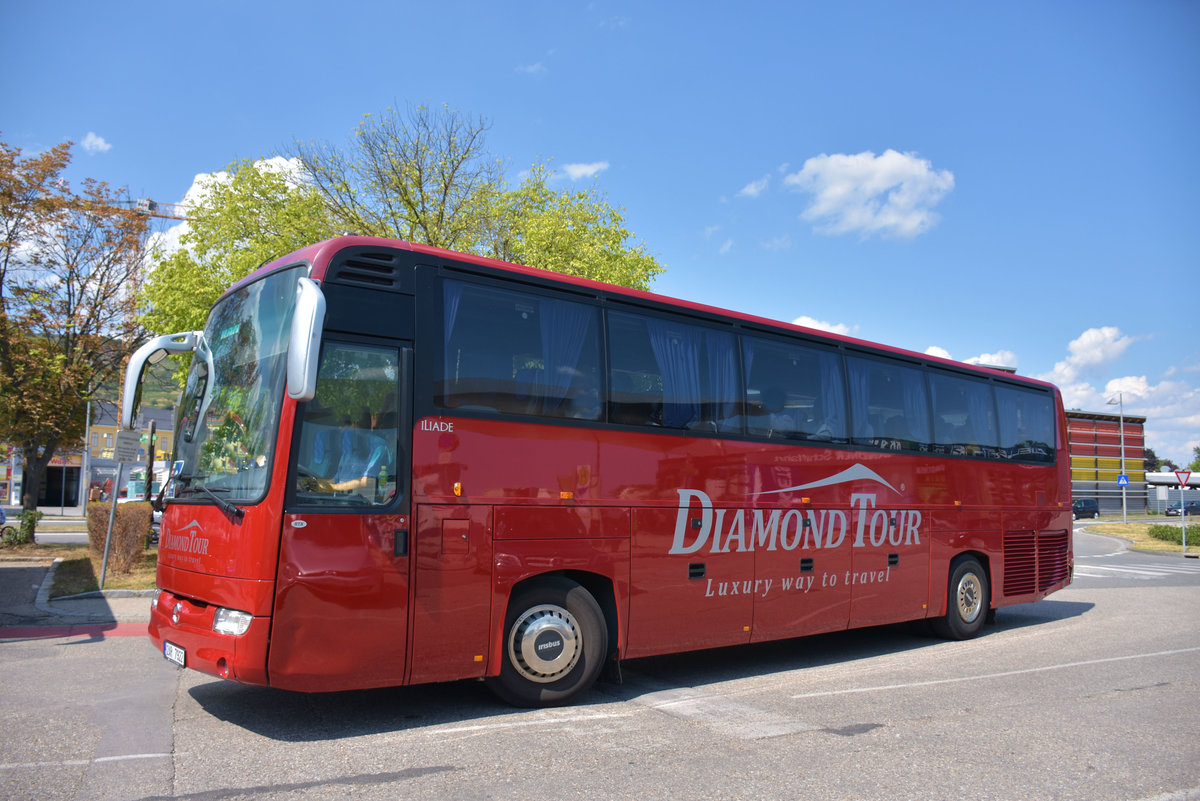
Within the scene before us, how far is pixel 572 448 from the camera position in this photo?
7.06 meters

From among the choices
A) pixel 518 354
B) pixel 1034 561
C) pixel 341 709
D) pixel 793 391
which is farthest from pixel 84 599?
pixel 1034 561

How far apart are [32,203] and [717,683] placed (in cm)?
2190

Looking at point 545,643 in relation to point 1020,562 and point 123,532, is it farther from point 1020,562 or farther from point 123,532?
point 123,532

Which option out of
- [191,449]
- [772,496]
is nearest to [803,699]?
[772,496]

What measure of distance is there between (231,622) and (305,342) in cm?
199

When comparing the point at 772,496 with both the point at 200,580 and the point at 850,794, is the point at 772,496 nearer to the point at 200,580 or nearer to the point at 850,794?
the point at 850,794

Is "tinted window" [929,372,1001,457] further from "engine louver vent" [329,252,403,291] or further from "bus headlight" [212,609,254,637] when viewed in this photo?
"bus headlight" [212,609,254,637]

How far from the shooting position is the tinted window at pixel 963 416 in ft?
36.5

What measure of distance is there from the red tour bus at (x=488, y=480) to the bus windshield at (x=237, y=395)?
0.9 inches

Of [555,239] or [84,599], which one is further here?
[555,239]

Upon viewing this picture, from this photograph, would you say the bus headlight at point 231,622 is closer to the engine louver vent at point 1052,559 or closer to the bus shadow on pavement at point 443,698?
the bus shadow on pavement at point 443,698

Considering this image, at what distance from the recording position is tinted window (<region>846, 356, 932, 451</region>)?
1002 cm

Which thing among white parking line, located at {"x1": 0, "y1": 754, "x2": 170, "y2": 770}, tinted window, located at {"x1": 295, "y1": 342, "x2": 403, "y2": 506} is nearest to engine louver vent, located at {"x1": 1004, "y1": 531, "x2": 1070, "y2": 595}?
tinted window, located at {"x1": 295, "y1": 342, "x2": 403, "y2": 506}

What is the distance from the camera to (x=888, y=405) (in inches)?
410
